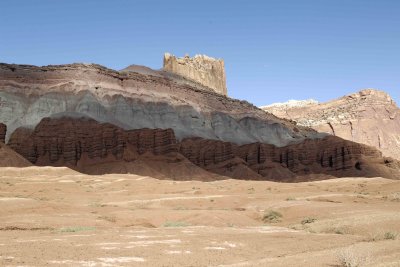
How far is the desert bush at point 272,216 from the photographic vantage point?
84.3 feet

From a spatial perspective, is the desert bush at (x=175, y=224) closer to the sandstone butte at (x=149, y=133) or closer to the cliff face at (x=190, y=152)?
the sandstone butte at (x=149, y=133)

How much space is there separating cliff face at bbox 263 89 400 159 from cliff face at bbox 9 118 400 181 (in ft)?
139

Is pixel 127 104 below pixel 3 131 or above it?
above

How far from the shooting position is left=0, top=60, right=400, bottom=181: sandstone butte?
74250mm

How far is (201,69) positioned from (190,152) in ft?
243

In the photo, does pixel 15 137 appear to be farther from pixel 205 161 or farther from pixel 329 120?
pixel 329 120

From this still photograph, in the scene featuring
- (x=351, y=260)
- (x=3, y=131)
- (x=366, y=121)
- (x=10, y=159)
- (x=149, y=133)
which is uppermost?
(x=366, y=121)

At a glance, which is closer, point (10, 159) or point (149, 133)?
point (10, 159)

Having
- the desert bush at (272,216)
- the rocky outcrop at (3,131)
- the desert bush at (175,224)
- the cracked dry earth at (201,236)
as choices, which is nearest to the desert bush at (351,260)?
the cracked dry earth at (201,236)

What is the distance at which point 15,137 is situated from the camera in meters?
73.7

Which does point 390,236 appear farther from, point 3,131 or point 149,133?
point 3,131

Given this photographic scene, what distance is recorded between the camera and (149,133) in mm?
79562

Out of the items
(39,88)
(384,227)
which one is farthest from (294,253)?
(39,88)

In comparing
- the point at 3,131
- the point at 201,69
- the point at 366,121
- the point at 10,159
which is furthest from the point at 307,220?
the point at 201,69
